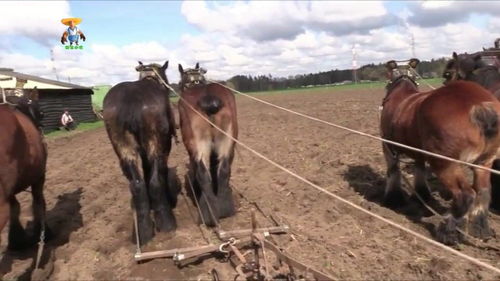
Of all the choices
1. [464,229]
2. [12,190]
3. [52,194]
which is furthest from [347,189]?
[52,194]

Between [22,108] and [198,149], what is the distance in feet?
8.03

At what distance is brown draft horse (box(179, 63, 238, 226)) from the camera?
6.04 metres

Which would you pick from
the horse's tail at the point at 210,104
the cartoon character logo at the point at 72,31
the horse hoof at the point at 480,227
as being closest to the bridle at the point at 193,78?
the horse's tail at the point at 210,104

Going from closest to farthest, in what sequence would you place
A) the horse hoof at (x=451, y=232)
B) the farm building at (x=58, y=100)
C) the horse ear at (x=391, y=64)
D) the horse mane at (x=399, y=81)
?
1. the horse hoof at (x=451, y=232)
2. the horse mane at (x=399, y=81)
3. the horse ear at (x=391, y=64)
4. the farm building at (x=58, y=100)

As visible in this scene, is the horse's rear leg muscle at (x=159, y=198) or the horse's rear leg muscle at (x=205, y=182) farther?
the horse's rear leg muscle at (x=205, y=182)

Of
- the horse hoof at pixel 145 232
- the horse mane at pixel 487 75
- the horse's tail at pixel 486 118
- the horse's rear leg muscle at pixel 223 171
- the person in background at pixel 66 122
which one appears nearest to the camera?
the horse's tail at pixel 486 118

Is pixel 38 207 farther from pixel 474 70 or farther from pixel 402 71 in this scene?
pixel 474 70

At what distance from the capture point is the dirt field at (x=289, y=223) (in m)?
4.52

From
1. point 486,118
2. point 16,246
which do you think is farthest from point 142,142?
point 486,118

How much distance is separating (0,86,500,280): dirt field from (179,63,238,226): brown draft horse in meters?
0.33

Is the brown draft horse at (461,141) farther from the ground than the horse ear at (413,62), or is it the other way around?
the horse ear at (413,62)

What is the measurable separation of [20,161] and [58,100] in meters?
22.7

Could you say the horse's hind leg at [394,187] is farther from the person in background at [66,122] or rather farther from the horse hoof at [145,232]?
the person in background at [66,122]

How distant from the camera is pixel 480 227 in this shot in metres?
5.12
